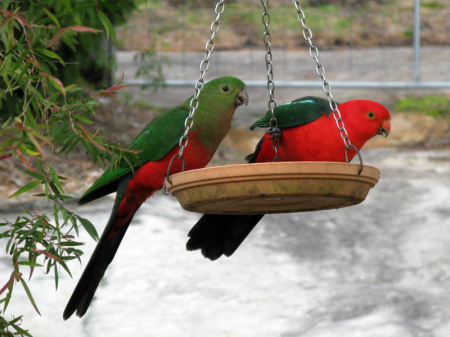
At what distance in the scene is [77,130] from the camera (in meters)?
1.71

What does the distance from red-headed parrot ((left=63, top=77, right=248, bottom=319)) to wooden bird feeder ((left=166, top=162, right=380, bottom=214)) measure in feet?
2.10

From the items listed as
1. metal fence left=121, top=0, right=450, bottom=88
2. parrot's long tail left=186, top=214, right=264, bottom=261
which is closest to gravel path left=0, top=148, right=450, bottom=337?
parrot's long tail left=186, top=214, right=264, bottom=261

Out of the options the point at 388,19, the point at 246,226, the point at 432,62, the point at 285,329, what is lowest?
the point at 285,329

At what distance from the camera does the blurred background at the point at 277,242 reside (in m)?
3.06

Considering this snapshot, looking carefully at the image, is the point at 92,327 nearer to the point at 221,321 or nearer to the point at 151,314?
the point at 151,314

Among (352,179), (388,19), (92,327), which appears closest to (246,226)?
(352,179)

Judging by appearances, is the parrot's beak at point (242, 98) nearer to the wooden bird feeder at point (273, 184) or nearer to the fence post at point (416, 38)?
the wooden bird feeder at point (273, 184)

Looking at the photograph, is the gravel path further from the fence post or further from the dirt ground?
the fence post

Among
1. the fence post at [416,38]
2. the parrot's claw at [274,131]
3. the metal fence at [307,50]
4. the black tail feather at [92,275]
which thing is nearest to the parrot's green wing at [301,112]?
the parrot's claw at [274,131]

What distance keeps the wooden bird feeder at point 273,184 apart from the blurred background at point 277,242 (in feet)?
3.02

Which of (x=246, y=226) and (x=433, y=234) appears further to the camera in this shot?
(x=433, y=234)

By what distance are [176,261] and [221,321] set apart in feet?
2.00

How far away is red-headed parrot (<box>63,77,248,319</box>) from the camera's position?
93.0 inches

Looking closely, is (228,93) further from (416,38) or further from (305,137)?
(416,38)
